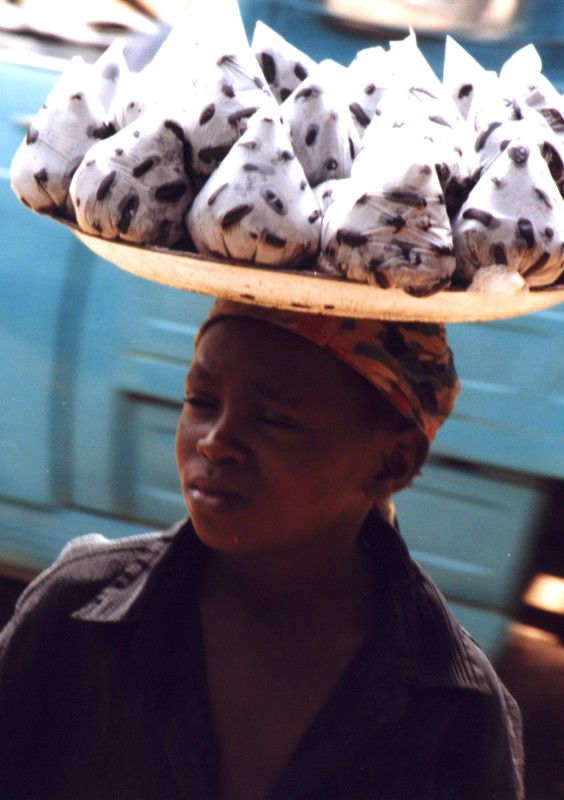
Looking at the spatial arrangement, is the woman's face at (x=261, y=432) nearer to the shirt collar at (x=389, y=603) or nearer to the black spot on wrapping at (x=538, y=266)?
the shirt collar at (x=389, y=603)

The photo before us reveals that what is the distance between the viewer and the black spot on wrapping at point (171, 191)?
1.29 meters

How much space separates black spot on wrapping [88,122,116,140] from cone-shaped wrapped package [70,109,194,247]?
83mm

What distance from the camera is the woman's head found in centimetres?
152

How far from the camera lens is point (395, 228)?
1.23 meters

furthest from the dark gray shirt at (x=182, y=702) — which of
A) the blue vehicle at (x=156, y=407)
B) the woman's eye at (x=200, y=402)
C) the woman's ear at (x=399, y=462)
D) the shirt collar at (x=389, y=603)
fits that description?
the blue vehicle at (x=156, y=407)

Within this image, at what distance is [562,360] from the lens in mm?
2848

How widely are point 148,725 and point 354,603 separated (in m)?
0.34

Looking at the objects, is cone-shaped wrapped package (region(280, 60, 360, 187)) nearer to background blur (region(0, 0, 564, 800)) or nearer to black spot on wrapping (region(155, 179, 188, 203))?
black spot on wrapping (region(155, 179, 188, 203))

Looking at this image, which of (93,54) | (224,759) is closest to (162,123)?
(224,759)

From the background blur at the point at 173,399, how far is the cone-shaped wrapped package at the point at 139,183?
5.44 feet

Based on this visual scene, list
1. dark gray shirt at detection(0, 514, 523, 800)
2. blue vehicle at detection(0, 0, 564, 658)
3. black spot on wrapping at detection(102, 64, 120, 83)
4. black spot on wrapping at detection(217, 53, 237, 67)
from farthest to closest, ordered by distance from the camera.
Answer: blue vehicle at detection(0, 0, 564, 658) < dark gray shirt at detection(0, 514, 523, 800) < black spot on wrapping at detection(102, 64, 120, 83) < black spot on wrapping at detection(217, 53, 237, 67)

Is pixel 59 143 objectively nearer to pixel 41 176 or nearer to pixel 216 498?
pixel 41 176

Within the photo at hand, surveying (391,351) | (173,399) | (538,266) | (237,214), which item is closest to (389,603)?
(391,351)

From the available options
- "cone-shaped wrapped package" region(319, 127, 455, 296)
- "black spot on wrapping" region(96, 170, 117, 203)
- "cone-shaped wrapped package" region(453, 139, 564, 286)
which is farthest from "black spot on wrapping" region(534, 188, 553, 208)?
"black spot on wrapping" region(96, 170, 117, 203)
